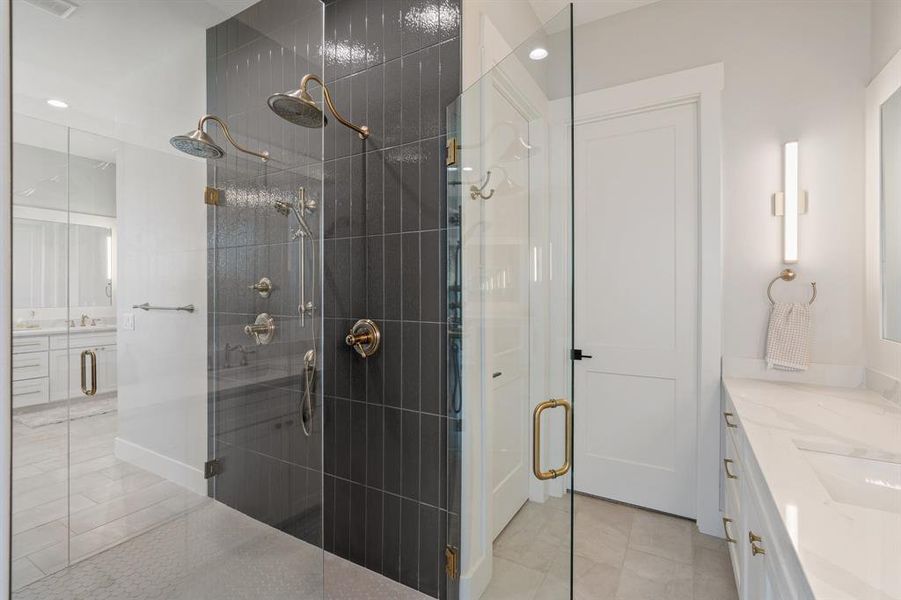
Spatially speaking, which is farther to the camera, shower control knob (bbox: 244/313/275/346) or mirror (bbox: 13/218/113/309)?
shower control knob (bbox: 244/313/275/346)

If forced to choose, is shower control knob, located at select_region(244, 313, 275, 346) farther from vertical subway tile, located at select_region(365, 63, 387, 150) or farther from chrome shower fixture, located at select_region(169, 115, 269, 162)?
vertical subway tile, located at select_region(365, 63, 387, 150)

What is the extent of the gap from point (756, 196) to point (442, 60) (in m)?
1.77

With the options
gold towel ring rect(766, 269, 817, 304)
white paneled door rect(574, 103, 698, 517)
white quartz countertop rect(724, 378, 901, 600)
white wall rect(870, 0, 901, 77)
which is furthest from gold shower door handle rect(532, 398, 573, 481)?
white wall rect(870, 0, 901, 77)

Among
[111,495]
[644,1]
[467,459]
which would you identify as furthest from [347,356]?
[644,1]

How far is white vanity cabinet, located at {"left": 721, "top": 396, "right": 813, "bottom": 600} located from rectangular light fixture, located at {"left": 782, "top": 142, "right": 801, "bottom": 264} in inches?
36.2

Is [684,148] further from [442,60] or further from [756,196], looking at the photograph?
[442,60]

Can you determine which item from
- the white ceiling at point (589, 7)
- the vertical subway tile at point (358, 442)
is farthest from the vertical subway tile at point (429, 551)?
the white ceiling at point (589, 7)

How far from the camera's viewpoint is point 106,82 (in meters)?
1.02

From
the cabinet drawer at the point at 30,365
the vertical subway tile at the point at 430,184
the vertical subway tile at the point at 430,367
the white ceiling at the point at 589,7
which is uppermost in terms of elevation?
the white ceiling at the point at 589,7

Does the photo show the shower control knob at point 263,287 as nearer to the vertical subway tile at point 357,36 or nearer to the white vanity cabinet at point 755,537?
the vertical subway tile at point 357,36

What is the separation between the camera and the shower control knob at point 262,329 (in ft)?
4.68

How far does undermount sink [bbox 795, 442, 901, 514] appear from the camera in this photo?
1021mm

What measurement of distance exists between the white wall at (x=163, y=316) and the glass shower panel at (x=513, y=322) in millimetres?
866

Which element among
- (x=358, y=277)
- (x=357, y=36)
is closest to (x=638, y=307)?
(x=358, y=277)
